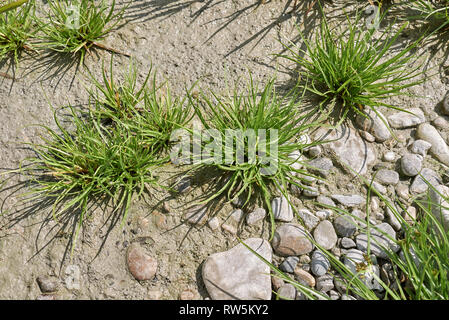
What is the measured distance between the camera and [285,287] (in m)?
2.09

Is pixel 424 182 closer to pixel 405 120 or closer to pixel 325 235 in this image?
pixel 405 120

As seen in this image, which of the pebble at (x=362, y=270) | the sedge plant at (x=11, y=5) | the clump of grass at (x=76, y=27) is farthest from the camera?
the clump of grass at (x=76, y=27)

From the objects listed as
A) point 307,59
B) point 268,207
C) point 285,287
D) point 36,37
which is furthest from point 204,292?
point 36,37

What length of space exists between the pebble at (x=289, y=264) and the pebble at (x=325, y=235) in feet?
0.53

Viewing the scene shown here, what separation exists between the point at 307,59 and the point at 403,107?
0.69m

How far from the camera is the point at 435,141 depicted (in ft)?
7.93

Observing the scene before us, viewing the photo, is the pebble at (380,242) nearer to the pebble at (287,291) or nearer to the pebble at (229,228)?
the pebble at (287,291)

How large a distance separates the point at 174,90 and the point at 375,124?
1.30 m

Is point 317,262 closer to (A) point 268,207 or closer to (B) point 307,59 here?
(A) point 268,207

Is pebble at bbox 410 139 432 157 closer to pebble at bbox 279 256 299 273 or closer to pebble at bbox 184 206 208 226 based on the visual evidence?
pebble at bbox 279 256 299 273

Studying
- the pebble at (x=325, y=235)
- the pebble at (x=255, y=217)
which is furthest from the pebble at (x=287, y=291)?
the pebble at (x=255, y=217)

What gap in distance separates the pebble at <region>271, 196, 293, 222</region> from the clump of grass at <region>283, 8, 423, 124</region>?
611mm

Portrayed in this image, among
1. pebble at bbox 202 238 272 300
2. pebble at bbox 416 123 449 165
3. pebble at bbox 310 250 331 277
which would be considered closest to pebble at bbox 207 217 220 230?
pebble at bbox 202 238 272 300

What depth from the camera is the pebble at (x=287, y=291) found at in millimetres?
2070
